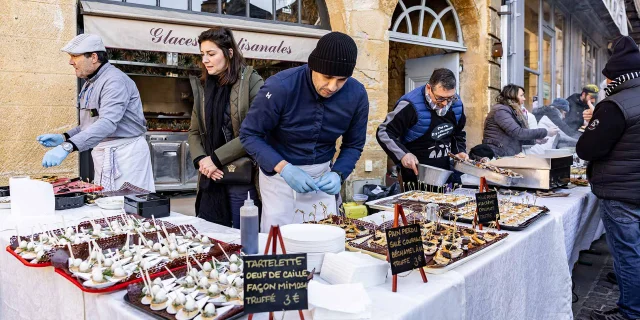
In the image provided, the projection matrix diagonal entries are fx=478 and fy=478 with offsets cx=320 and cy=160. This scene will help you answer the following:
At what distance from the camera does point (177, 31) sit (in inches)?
205

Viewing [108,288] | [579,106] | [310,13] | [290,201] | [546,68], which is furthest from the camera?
[546,68]

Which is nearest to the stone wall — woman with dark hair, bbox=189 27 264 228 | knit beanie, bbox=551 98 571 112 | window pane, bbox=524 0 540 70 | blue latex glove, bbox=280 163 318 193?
woman with dark hair, bbox=189 27 264 228

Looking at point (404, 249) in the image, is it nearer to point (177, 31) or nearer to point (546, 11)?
point (177, 31)

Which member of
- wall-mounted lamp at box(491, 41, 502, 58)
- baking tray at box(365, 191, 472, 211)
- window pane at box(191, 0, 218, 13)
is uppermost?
window pane at box(191, 0, 218, 13)

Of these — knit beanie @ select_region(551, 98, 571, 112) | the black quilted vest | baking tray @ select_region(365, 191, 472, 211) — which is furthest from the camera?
knit beanie @ select_region(551, 98, 571, 112)

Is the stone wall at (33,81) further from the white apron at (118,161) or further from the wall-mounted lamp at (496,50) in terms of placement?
the wall-mounted lamp at (496,50)

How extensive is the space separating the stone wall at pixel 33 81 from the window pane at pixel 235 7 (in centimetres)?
182

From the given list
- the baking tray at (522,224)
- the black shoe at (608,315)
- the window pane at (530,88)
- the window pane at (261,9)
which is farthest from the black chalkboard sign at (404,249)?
the window pane at (530,88)

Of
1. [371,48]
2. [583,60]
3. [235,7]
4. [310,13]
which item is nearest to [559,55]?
[583,60]

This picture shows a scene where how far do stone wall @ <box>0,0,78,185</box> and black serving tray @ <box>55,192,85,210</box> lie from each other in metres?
1.99

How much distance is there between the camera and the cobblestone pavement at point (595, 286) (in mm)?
3667

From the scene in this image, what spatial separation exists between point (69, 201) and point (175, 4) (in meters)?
3.44

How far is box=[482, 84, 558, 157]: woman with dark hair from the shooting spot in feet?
16.8

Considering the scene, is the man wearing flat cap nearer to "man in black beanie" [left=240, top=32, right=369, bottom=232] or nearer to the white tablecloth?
the white tablecloth
